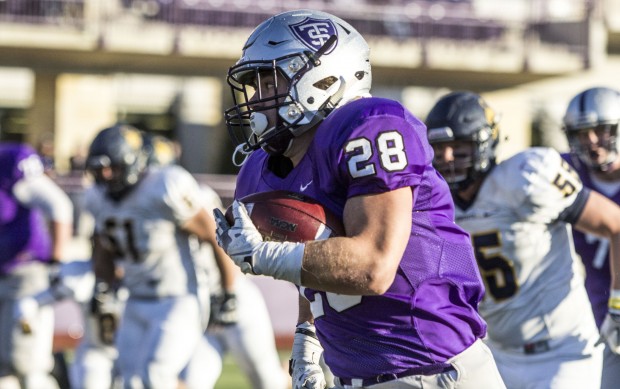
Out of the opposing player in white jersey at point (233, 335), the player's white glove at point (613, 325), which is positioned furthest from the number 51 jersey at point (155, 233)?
the player's white glove at point (613, 325)

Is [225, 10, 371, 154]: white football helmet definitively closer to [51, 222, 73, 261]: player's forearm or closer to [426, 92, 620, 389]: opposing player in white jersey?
[426, 92, 620, 389]: opposing player in white jersey

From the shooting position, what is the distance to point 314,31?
323 cm

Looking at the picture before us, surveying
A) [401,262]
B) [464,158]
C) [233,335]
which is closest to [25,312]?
[233,335]

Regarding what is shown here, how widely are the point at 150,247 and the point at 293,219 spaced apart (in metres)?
3.83

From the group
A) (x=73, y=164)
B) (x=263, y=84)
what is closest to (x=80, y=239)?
(x=73, y=164)

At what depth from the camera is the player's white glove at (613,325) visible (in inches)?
182

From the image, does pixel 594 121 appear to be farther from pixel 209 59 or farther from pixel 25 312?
pixel 209 59

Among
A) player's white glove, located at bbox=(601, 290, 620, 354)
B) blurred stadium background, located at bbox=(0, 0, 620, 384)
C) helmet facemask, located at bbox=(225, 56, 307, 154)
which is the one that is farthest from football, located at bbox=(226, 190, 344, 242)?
blurred stadium background, located at bbox=(0, 0, 620, 384)

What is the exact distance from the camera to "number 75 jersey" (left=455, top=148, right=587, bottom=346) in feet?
15.4

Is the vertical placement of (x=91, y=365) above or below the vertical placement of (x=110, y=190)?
below

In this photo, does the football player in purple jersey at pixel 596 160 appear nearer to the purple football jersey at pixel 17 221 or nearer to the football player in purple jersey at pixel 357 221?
the football player in purple jersey at pixel 357 221

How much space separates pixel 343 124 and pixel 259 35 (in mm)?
392

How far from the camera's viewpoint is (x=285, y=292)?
9.86m

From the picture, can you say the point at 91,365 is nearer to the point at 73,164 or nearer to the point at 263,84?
the point at 263,84
